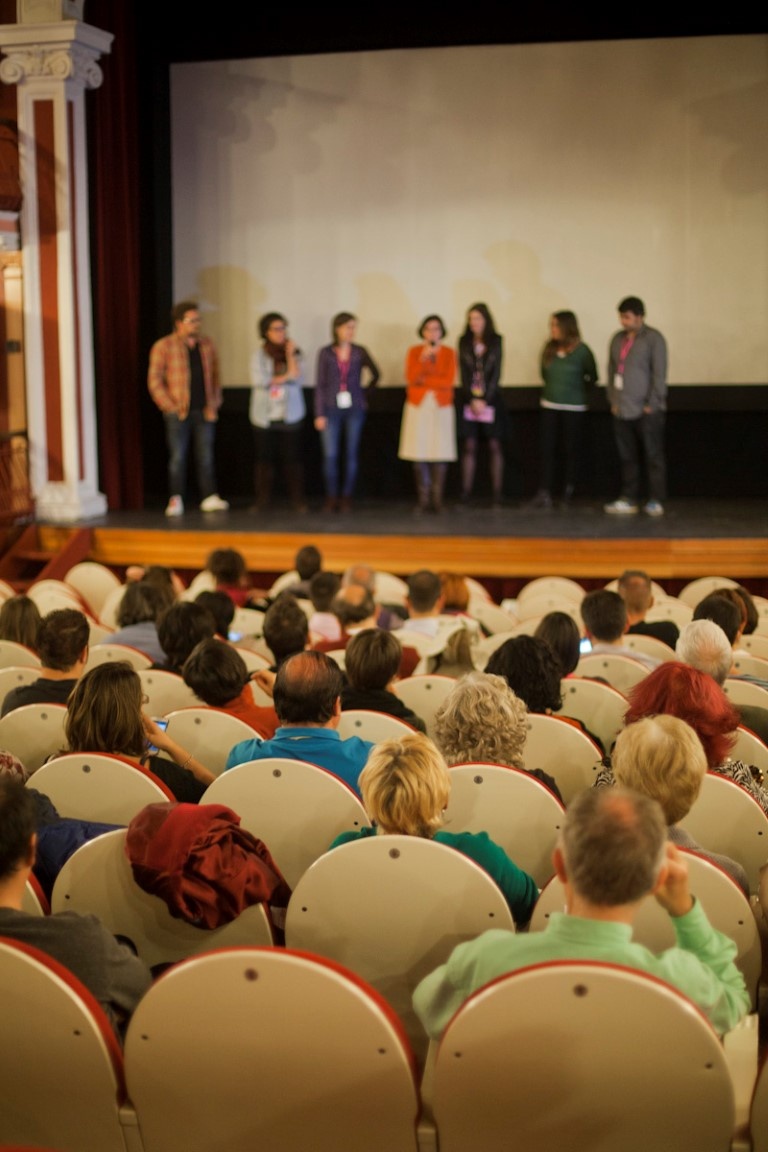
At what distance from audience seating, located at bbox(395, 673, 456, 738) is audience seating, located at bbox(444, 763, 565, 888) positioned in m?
1.16

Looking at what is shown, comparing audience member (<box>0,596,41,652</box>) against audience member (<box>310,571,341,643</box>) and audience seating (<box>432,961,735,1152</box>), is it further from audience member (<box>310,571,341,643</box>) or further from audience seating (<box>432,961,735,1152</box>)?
audience seating (<box>432,961,735,1152</box>)

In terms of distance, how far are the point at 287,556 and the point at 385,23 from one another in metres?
3.79

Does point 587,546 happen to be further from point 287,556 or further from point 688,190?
point 688,190

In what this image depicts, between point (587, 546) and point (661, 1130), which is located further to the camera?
point (587, 546)

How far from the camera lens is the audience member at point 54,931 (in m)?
1.98

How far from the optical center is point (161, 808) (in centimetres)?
227

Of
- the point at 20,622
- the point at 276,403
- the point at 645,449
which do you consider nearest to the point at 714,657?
the point at 20,622

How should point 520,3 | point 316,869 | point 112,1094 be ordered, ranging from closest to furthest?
point 112,1094 < point 316,869 < point 520,3

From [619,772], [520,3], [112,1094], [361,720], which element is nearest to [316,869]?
[112,1094]

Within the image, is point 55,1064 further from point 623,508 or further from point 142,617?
point 623,508

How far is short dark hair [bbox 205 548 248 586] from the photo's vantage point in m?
6.08

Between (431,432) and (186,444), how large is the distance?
1704 mm

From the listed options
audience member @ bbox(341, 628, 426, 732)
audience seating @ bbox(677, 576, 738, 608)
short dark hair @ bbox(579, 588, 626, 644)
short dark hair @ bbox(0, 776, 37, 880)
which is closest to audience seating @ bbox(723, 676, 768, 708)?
short dark hair @ bbox(579, 588, 626, 644)

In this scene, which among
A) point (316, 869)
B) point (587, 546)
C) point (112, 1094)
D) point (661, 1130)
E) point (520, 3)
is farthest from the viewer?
point (520, 3)
